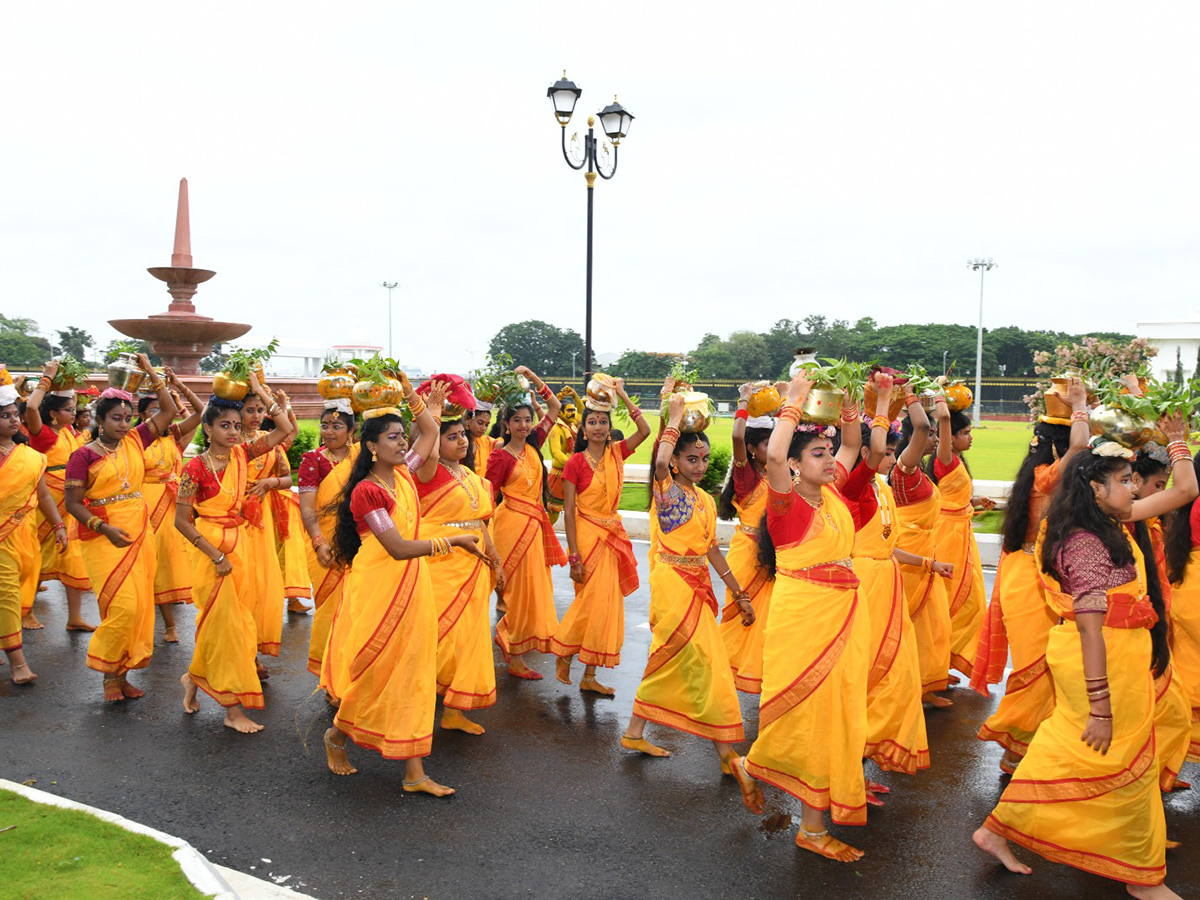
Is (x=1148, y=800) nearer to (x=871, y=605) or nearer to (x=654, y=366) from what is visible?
(x=871, y=605)

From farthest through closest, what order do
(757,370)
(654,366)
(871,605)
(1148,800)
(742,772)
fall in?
(757,370) → (654,366) → (871,605) → (742,772) → (1148,800)

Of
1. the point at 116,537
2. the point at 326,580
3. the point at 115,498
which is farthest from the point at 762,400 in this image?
the point at 115,498

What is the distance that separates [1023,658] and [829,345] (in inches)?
2184

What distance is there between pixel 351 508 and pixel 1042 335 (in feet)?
243

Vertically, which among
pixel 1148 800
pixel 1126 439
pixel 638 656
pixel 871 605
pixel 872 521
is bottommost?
pixel 638 656

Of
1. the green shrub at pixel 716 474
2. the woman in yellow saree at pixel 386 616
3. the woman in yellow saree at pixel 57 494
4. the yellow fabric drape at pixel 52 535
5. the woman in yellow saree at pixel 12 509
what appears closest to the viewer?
the woman in yellow saree at pixel 386 616

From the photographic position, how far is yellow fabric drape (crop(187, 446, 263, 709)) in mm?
5922

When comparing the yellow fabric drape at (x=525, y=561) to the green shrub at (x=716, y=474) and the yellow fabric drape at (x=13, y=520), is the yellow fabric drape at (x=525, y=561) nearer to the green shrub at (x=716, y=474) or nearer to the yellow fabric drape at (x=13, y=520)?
the yellow fabric drape at (x=13, y=520)

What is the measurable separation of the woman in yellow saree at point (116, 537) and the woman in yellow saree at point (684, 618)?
3.32 meters

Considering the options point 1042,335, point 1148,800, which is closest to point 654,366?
point 1148,800

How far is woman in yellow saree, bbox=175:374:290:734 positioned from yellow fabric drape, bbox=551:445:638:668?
6.76 ft

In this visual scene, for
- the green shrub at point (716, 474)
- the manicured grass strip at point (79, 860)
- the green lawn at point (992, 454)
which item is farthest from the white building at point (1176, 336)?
the manicured grass strip at point (79, 860)

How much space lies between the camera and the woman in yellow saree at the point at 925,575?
20.2ft

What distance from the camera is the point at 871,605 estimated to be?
5.18 metres
